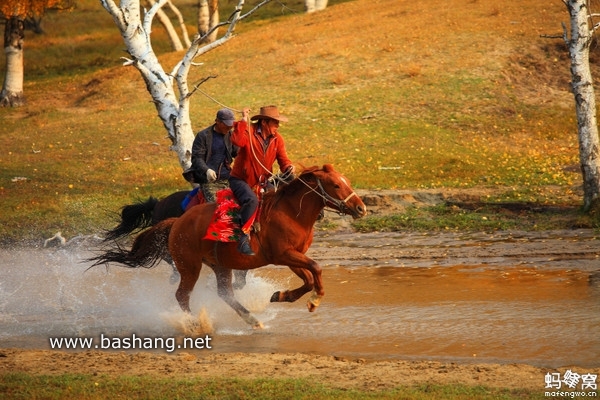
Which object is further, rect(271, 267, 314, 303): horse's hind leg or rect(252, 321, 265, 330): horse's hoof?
rect(252, 321, 265, 330): horse's hoof

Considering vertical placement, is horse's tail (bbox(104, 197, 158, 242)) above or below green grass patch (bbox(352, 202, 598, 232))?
above

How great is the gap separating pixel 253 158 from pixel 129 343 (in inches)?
101

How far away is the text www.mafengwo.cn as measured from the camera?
10258 mm

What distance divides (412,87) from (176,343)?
720 inches

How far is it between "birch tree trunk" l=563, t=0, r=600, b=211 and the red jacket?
24.5ft

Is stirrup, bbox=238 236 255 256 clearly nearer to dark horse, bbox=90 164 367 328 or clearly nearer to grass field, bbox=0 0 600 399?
dark horse, bbox=90 164 367 328

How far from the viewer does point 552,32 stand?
29.7 m

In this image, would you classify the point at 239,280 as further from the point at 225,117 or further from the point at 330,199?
the point at 330,199

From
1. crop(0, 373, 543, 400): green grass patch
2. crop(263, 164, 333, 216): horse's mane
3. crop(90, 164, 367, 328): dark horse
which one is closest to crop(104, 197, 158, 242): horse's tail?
crop(90, 164, 367, 328): dark horse

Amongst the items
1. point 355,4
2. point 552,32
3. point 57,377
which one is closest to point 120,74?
point 355,4

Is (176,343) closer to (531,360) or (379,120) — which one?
(531,360)

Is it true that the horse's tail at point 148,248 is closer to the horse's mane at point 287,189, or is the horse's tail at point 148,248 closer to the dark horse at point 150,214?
the dark horse at point 150,214

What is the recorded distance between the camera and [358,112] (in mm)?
26141

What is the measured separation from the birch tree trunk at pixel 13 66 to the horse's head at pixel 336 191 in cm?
2468
